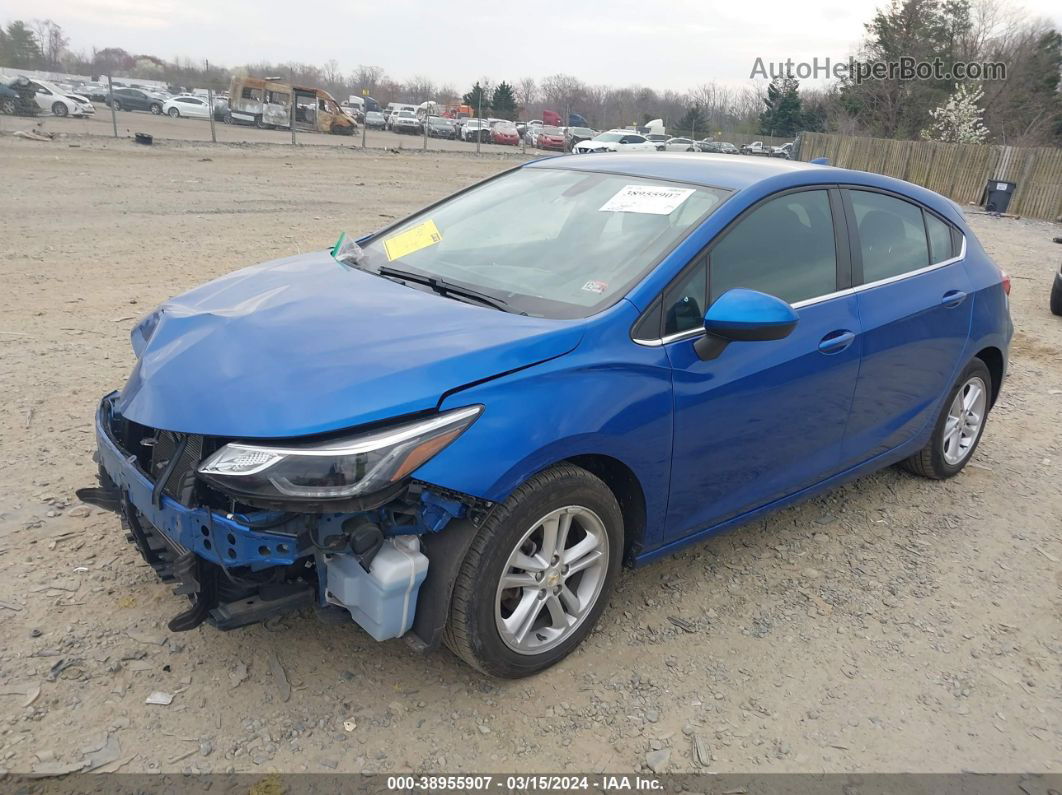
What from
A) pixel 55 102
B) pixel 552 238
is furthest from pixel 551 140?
pixel 552 238

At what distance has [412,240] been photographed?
12.3 ft

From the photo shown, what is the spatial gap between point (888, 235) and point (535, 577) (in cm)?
254

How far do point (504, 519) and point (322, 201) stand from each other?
12762mm

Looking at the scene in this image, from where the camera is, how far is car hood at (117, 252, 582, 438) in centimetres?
237

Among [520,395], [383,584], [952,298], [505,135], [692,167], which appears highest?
[692,167]

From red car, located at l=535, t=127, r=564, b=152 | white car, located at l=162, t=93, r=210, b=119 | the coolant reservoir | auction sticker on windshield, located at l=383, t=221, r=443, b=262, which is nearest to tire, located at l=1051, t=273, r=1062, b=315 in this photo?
auction sticker on windshield, located at l=383, t=221, r=443, b=262

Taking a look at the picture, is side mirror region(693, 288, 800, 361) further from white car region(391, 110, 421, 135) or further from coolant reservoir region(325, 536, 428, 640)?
white car region(391, 110, 421, 135)

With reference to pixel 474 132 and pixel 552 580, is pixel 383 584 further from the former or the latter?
pixel 474 132

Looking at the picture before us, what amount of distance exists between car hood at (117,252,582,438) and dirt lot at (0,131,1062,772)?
91 centimetres

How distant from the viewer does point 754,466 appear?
333 centimetres

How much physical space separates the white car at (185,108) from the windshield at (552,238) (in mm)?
43084

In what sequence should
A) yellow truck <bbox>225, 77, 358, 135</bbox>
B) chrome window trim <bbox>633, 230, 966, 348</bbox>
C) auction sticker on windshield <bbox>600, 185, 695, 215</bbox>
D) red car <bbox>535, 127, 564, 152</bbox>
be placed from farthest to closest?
red car <bbox>535, 127, 564, 152</bbox>, yellow truck <bbox>225, 77, 358, 135</bbox>, auction sticker on windshield <bbox>600, 185, 695, 215</bbox>, chrome window trim <bbox>633, 230, 966, 348</bbox>

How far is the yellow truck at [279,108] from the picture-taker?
125 feet

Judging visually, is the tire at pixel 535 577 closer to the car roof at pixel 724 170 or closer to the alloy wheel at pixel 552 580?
the alloy wheel at pixel 552 580
